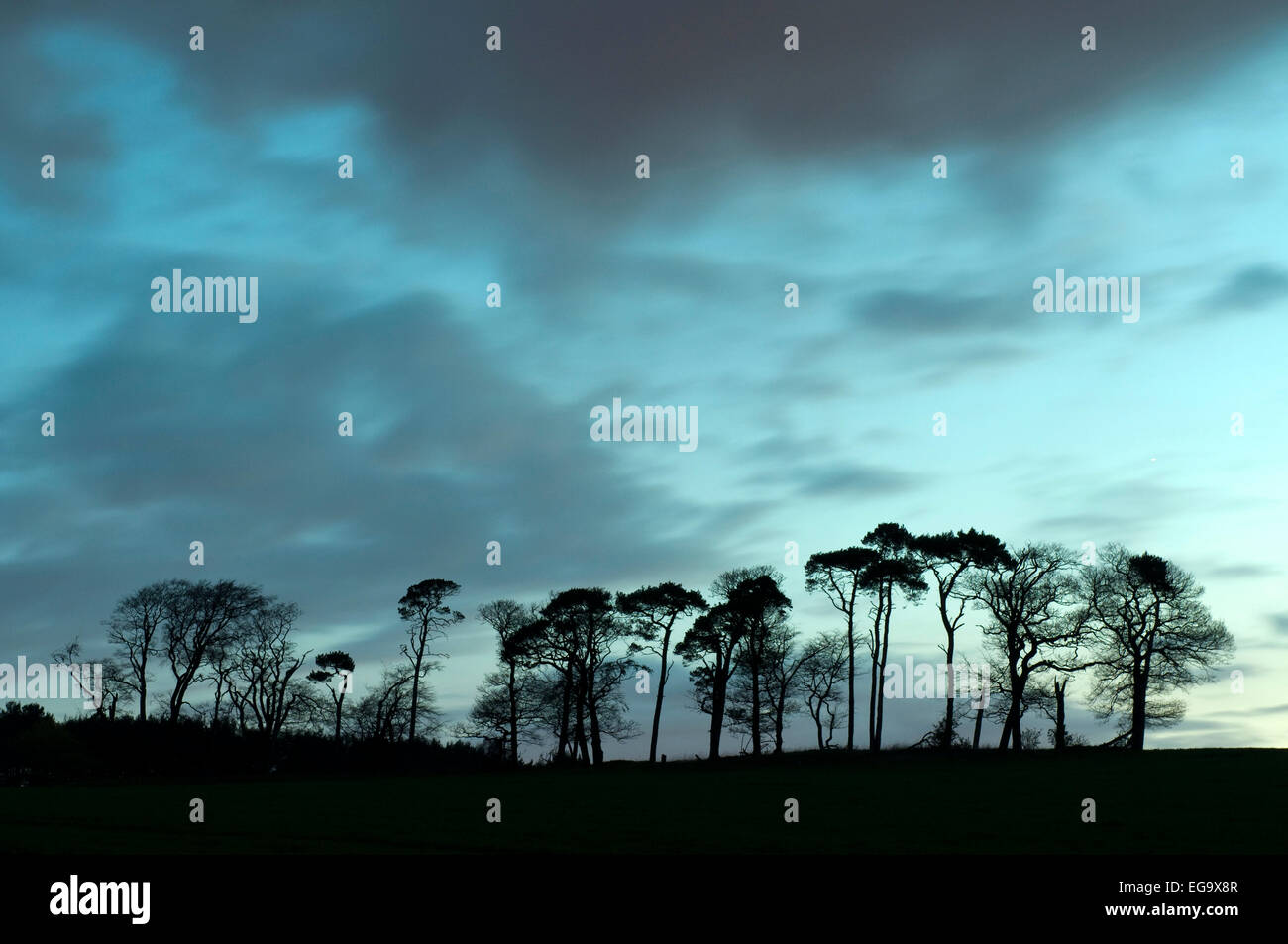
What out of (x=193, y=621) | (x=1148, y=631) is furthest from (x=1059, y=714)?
(x=193, y=621)

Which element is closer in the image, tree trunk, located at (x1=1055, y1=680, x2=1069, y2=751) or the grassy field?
the grassy field

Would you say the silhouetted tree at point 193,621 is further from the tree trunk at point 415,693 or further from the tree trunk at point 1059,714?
the tree trunk at point 1059,714

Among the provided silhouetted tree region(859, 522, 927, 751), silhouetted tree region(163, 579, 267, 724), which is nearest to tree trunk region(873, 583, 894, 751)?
silhouetted tree region(859, 522, 927, 751)

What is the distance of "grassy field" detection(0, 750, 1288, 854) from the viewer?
30.7m

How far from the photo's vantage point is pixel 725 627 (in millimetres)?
89625

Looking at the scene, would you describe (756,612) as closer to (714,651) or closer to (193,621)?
(714,651)

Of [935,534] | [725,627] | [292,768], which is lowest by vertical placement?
[292,768]

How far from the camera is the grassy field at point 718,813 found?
3072 cm

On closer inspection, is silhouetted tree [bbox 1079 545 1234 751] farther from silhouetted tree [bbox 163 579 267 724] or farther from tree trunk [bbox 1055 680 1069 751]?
silhouetted tree [bbox 163 579 267 724]

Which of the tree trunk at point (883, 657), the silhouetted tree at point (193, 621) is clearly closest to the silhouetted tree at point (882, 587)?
the tree trunk at point (883, 657)

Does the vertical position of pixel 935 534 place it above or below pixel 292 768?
above
